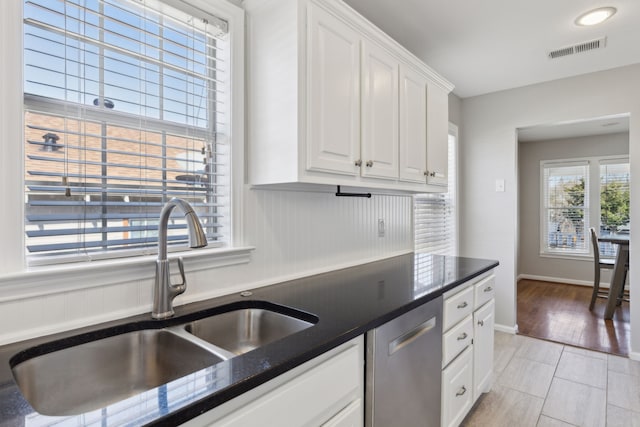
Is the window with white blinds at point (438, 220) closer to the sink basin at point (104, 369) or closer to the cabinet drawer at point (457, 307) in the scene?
the cabinet drawer at point (457, 307)

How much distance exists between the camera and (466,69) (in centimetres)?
300

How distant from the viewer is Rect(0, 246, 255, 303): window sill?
0.98 metres

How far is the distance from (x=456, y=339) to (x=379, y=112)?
1.27 meters

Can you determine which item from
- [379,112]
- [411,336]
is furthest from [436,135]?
[411,336]

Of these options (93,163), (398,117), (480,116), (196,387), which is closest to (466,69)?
(480,116)

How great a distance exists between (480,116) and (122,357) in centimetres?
378

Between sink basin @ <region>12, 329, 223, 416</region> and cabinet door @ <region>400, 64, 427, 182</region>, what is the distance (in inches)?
57.7

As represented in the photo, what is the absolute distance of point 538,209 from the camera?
5.71m

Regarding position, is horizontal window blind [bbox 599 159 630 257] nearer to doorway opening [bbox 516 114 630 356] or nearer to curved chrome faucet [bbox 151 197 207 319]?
doorway opening [bbox 516 114 630 356]

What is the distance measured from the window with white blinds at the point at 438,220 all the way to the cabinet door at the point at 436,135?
56 centimetres

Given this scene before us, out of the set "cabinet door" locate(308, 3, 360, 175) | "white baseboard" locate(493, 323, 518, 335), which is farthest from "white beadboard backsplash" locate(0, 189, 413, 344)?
"white baseboard" locate(493, 323, 518, 335)

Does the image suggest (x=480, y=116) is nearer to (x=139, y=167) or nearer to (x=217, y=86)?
(x=217, y=86)

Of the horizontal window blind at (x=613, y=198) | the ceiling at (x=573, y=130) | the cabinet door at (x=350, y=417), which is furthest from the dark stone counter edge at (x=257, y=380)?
the horizontal window blind at (x=613, y=198)

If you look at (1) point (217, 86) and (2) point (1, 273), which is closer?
(2) point (1, 273)
